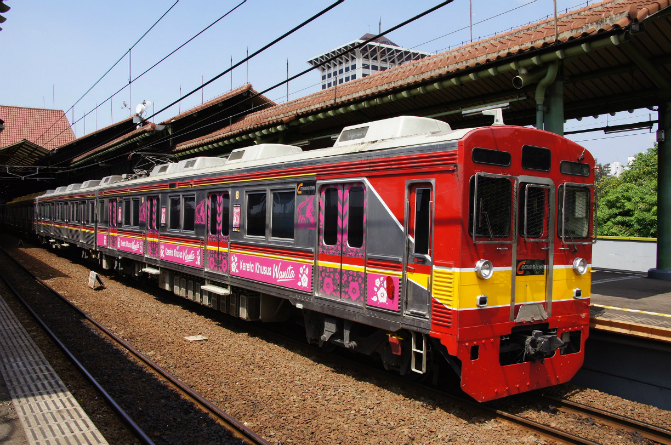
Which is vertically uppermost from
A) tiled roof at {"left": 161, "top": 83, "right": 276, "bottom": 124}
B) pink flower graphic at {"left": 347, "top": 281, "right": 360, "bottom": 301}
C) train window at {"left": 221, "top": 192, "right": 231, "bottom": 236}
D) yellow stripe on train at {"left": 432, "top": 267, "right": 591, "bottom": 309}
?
tiled roof at {"left": 161, "top": 83, "right": 276, "bottom": 124}

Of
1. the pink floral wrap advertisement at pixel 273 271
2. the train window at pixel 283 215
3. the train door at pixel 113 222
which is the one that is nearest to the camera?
the pink floral wrap advertisement at pixel 273 271

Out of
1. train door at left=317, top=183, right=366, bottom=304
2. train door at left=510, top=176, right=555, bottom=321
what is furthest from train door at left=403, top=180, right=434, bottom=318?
train door at left=510, top=176, right=555, bottom=321

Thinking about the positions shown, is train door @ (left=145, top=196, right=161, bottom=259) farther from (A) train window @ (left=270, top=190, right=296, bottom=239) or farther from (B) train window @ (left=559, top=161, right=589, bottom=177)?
(B) train window @ (left=559, top=161, right=589, bottom=177)

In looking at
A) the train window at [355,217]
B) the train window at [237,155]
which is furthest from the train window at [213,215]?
the train window at [355,217]

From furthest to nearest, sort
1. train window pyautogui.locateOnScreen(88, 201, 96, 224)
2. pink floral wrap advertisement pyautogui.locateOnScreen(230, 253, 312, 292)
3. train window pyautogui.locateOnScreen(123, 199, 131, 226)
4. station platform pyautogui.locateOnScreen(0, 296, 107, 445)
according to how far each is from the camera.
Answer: train window pyautogui.locateOnScreen(88, 201, 96, 224), train window pyautogui.locateOnScreen(123, 199, 131, 226), pink floral wrap advertisement pyautogui.locateOnScreen(230, 253, 312, 292), station platform pyautogui.locateOnScreen(0, 296, 107, 445)

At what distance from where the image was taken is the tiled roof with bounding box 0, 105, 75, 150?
48594 mm

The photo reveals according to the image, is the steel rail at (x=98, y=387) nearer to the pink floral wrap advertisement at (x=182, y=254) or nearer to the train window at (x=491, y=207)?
the pink floral wrap advertisement at (x=182, y=254)

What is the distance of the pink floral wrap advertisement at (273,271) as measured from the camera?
7.63 m

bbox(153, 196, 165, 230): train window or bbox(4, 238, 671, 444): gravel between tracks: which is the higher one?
bbox(153, 196, 165, 230): train window

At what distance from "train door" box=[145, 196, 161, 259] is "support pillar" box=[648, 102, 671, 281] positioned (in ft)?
39.7

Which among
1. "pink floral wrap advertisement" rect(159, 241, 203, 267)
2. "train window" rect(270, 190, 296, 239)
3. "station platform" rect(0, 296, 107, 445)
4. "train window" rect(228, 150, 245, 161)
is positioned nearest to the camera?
"station platform" rect(0, 296, 107, 445)

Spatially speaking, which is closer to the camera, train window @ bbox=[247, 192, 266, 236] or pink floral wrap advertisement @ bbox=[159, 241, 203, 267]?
train window @ bbox=[247, 192, 266, 236]

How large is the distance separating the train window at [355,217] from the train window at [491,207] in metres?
1.64

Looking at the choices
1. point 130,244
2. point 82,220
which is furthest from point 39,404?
point 82,220
